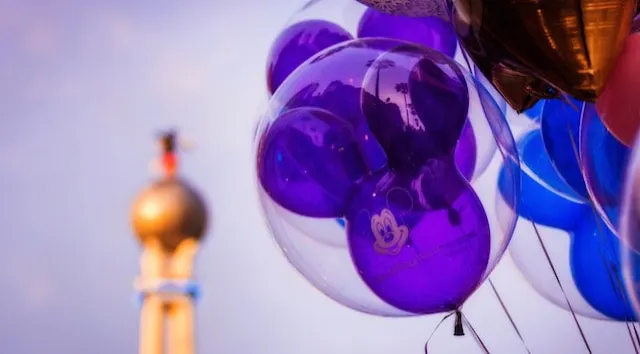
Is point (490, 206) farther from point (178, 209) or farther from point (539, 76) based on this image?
point (178, 209)

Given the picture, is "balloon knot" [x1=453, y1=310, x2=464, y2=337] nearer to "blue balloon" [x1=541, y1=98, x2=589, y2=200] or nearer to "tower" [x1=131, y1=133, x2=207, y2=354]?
"blue balloon" [x1=541, y1=98, x2=589, y2=200]

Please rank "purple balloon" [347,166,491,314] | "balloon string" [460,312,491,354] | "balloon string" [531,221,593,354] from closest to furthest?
"purple balloon" [347,166,491,314]
"balloon string" [460,312,491,354]
"balloon string" [531,221,593,354]

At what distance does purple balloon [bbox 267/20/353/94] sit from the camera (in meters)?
3.60

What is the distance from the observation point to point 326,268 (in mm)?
3033

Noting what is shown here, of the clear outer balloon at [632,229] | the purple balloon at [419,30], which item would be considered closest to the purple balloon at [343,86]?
the purple balloon at [419,30]

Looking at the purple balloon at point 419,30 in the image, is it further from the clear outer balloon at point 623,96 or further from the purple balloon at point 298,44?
the clear outer balloon at point 623,96

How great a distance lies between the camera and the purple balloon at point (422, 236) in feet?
9.53

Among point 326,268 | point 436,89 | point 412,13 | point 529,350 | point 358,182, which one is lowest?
point 529,350

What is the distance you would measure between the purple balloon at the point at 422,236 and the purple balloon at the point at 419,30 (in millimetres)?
706

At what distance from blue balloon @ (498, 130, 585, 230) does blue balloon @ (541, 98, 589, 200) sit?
0.11 m

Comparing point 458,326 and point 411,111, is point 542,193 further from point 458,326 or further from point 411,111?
point 411,111

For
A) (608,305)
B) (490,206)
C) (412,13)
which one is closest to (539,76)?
(490,206)

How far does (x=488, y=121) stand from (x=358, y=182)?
0.41 metres

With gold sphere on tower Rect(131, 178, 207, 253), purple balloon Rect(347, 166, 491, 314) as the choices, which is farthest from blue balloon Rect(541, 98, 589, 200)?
gold sphere on tower Rect(131, 178, 207, 253)
